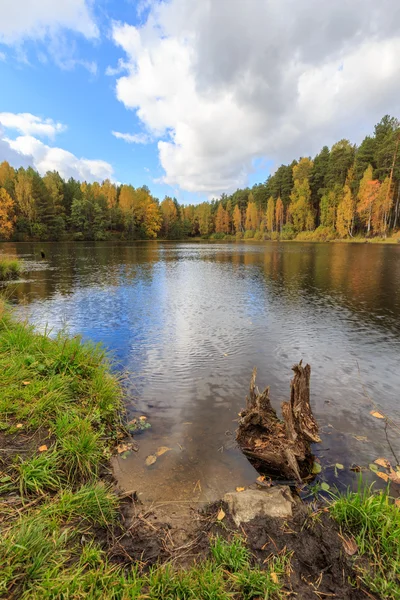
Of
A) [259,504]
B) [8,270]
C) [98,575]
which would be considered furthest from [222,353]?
[8,270]

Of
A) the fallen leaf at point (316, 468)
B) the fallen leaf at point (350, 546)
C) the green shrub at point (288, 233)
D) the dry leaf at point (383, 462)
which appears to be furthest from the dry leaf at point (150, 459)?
the green shrub at point (288, 233)

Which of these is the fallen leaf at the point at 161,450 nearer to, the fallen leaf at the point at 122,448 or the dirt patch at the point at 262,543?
the fallen leaf at the point at 122,448

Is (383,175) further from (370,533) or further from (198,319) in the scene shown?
(370,533)

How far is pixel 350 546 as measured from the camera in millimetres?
2906

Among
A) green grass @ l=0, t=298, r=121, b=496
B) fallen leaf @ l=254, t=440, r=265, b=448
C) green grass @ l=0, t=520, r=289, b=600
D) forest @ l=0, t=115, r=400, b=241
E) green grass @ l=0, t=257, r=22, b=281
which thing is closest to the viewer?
green grass @ l=0, t=520, r=289, b=600

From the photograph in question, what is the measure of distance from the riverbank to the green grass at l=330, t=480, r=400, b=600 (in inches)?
0.4

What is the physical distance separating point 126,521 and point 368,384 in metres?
6.79

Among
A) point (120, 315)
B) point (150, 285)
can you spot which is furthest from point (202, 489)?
point (150, 285)

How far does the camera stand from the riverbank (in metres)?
2.39

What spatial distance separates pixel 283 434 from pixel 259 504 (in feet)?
5.30

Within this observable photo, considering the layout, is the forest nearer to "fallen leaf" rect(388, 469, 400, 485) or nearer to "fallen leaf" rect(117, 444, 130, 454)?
"fallen leaf" rect(388, 469, 400, 485)

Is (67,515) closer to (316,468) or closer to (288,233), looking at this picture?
(316,468)

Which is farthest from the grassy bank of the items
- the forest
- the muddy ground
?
the forest

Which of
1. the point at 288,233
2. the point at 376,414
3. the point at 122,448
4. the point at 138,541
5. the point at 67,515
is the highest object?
the point at 288,233
